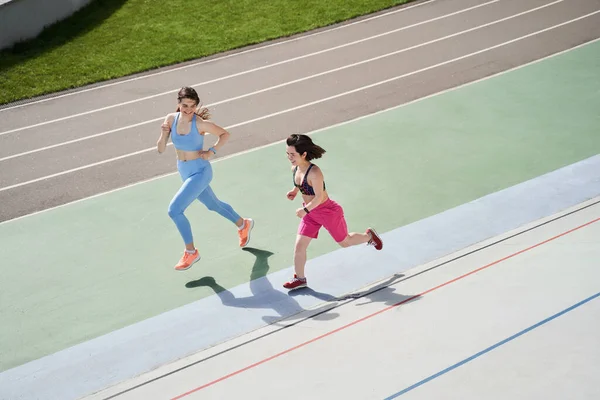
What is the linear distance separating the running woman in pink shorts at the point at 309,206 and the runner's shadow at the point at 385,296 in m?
0.58

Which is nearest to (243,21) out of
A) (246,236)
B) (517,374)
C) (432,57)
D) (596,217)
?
(432,57)

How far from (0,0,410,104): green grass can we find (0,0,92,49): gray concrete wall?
0.22 meters

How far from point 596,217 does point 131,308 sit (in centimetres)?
559

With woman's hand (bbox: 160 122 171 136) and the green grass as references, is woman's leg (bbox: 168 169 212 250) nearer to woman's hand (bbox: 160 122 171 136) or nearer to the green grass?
woman's hand (bbox: 160 122 171 136)

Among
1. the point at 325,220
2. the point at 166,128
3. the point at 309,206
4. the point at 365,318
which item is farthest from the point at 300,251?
the point at 166,128

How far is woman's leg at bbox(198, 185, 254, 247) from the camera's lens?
9.37 m

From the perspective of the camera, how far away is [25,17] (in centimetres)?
1895

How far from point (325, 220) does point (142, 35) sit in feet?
42.3

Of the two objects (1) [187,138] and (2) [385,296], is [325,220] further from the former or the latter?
(1) [187,138]

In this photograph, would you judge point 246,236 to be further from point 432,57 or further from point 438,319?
point 432,57

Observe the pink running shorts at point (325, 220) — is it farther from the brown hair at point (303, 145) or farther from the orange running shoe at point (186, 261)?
the orange running shoe at point (186, 261)

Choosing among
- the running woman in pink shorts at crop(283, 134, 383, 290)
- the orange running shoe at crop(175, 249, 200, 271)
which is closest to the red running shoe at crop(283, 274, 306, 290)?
the running woman in pink shorts at crop(283, 134, 383, 290)

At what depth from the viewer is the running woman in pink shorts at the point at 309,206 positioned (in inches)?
311

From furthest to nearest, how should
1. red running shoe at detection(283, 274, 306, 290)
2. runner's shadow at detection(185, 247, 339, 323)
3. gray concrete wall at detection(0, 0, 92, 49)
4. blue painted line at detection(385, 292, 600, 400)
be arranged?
gray concrete wall at detection(0, 0, 92, 49) < red running shoe at detection(283, 274, 306, 290) < runner's shadow at detection(185, 247, 339, 323) < blue painted line at detection(385, 292, 600, 400)
